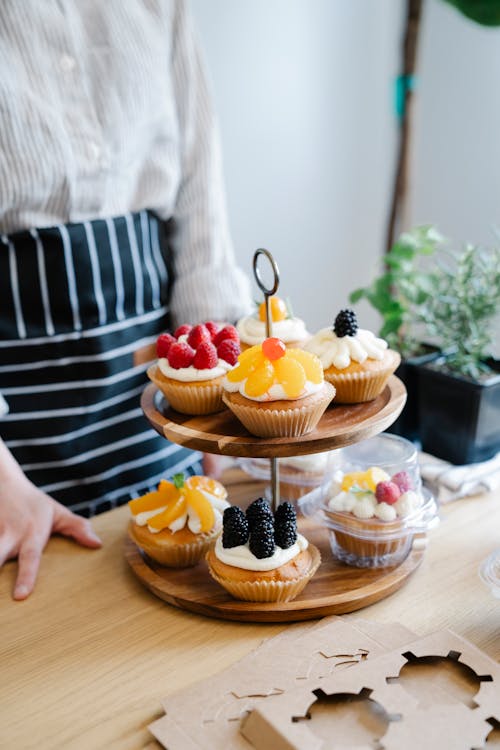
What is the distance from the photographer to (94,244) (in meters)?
1.49

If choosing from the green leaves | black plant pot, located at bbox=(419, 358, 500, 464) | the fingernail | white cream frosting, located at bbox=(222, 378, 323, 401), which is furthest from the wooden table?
the green leaves

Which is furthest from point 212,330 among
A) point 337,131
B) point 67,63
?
point 337,131

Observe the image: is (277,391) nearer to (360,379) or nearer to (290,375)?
(290,375)

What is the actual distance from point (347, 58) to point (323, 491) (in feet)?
5.48

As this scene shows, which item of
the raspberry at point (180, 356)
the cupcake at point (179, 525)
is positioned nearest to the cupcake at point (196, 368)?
the raspberry at point (180, 356)

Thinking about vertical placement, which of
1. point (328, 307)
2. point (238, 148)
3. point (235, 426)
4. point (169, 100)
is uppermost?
point (169, 100)

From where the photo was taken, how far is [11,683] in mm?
989

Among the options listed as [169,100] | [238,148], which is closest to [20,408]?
[169,100]

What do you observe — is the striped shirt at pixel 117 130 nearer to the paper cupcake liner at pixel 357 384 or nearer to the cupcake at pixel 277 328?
the cupcake at pixel 277 328

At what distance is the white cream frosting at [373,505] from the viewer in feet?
3.81

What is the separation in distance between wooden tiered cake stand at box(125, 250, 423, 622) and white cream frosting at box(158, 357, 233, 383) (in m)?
0.06

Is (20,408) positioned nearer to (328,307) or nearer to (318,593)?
(318,593)

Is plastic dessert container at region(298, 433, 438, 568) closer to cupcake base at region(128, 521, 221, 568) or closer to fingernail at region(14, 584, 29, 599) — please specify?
cupcake base at region(128, 521, 221, 568)

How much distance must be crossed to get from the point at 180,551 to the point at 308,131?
1615 millimetres
